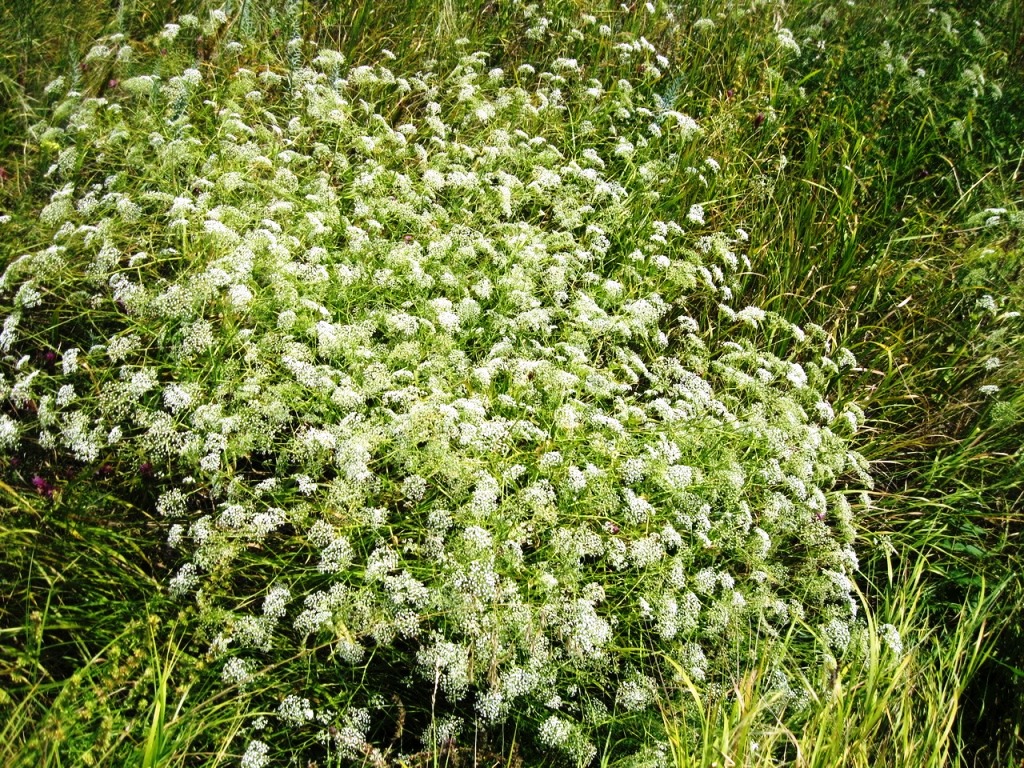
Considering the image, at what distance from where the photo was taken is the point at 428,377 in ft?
9.77

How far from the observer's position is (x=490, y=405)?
2947mm

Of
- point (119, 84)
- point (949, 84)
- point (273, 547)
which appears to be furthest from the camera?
point (949, 84)

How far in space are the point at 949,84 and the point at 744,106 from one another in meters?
1.20

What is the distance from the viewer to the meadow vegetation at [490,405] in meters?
2.41

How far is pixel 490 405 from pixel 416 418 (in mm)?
397

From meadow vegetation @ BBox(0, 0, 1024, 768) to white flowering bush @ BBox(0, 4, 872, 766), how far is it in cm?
2

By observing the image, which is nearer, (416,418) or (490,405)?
(416,418)

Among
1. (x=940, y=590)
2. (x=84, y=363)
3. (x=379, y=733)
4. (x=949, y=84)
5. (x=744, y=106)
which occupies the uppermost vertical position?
(x=949, y=84)

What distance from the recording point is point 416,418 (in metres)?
2.63

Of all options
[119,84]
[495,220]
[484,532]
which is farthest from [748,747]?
[119,84]

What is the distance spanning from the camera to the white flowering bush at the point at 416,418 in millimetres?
2430

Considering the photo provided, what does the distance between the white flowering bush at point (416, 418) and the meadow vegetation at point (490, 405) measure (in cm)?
2

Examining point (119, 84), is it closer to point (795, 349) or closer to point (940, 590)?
point (795, 349)

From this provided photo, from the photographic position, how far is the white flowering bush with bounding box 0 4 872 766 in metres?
2.43
